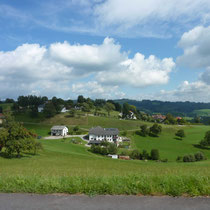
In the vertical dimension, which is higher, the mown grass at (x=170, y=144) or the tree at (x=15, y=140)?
the tree at (x=15, y=140)

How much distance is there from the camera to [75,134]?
10012 cm

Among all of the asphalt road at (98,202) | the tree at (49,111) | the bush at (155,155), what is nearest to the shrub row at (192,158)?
the bush at (155,155)

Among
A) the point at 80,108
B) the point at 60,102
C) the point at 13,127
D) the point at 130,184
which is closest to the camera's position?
the point at 130,184

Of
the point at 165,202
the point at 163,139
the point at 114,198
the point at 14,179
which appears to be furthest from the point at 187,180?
the point at 163,139

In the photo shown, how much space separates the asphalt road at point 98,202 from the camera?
4344mm

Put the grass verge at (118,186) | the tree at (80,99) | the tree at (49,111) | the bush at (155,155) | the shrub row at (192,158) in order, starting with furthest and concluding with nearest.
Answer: the tree at (80,99) < the tree at (49,111) < the bush at (155,155) < the shrub row at (192,158) < the grass verge at (118,186)

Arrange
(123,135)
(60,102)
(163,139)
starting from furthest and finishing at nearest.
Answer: (60,102) < (123,135) < (163,139)

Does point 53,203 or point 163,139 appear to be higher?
point 53,203

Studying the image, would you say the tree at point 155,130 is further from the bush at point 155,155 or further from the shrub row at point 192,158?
the shrub row at point 192,158

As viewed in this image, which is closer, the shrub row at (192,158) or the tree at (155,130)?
the shrub row at (192,158)

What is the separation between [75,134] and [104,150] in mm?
43840

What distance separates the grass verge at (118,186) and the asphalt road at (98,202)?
225 mm

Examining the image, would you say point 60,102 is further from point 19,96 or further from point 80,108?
point 19,96

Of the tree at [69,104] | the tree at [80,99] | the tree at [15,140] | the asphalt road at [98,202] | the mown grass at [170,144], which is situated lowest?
the mown grass at [170,144]
